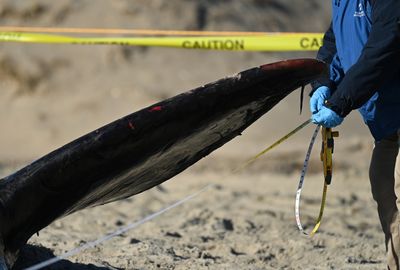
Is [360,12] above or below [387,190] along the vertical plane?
above

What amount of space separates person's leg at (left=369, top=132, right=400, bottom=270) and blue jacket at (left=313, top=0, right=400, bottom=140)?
0.14 m

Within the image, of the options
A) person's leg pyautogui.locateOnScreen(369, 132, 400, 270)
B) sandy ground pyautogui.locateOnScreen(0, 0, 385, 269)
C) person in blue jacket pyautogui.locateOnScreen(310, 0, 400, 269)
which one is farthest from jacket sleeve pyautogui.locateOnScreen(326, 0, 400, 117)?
sandy ground pyautogui.locateOnScreen(0, 0, 385, 269)

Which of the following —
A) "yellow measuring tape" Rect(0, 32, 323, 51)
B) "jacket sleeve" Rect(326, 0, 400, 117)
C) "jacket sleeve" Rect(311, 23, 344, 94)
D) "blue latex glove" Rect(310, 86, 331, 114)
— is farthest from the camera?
"yellow measuring tape" Rect(0, 32, 323, 51)

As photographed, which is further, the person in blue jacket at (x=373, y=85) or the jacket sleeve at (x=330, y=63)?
the jacket sleeve at (x=330, y=63)

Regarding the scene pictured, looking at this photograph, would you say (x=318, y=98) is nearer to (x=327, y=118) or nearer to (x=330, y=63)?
(x=327, y=118)

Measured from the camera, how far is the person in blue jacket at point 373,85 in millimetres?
3969

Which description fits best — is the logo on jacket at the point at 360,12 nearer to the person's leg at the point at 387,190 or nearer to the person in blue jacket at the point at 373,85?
the person in blue jacket at the point at 373,85

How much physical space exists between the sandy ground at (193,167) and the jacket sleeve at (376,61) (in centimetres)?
167

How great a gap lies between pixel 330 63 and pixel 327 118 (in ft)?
1.70

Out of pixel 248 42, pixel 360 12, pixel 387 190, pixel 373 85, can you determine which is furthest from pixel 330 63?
pixel 248 42

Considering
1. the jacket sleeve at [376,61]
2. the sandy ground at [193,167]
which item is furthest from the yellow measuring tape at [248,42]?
the jacket sleeve at [376,61]

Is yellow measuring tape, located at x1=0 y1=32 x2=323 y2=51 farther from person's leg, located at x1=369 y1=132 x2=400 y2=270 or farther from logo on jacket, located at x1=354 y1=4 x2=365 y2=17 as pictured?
logo on jacket, located at x1=354 y1=4 x2=365 y2=17

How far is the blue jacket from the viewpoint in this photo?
156 inches

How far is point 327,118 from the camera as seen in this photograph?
162 inches
